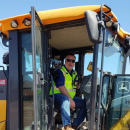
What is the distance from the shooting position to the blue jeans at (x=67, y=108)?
110 inches

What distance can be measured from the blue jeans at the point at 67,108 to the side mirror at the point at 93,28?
47.3 inches

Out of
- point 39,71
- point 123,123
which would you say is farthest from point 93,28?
point 123,123

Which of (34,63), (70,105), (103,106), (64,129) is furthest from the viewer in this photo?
(70,105)

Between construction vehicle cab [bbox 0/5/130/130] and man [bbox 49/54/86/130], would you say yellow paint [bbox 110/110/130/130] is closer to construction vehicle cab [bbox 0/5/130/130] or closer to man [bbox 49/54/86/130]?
construction vehicle cab [bbox 0/5/130/130]

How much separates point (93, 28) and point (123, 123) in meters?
1.23

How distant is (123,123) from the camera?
2482 millimetres

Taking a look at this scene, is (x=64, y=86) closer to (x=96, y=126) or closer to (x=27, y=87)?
(x=27, y=87)

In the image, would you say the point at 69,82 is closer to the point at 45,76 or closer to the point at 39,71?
the point at 45,76

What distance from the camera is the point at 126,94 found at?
2508mm

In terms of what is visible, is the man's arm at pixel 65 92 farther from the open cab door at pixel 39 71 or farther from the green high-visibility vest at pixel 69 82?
the open cab door at pixel 39 71

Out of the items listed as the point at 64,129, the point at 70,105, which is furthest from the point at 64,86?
the point at 64,129

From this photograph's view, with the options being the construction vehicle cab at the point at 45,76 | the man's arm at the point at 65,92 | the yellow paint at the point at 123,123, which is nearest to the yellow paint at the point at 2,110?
the construction vehicle cab at the point at 45,76

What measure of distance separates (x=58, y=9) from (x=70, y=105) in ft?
4.52

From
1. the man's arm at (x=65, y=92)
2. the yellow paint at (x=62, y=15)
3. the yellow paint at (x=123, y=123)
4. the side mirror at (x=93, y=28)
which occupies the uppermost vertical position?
the yellow paint at (x=62, y=15)
